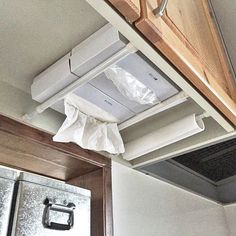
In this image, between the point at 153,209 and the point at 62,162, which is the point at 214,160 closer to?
the point at 153,209

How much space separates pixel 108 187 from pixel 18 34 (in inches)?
32.3

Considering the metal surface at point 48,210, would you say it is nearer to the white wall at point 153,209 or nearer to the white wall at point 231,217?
the white wall at point 153,209

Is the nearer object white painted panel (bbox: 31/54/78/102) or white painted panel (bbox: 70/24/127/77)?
white painted panel (bbox: 70/24/127/77)

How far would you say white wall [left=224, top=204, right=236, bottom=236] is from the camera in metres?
2.43

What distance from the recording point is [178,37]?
34.6 inches

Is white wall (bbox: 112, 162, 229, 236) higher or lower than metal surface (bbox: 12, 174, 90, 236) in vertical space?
higher

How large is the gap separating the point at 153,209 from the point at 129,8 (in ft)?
4.29

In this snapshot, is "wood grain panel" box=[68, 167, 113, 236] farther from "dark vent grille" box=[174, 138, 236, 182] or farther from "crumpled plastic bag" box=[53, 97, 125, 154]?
"dark vent grille" box=[174, 138, 236, 182]

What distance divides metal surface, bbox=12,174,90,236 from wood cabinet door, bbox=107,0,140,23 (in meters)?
0.56

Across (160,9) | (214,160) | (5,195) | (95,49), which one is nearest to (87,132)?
(95,49)

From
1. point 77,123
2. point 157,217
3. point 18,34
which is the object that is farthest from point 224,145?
point 18,34

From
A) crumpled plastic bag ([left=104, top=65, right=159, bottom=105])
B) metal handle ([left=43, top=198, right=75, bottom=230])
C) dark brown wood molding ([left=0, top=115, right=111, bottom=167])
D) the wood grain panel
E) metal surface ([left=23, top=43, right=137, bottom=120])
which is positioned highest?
crumpled plastic bag ([left=104, top=65, right=159, bottom=105])

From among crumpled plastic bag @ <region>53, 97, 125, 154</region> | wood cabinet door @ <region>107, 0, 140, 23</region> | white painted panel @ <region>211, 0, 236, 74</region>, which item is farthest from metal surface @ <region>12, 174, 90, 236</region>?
white painted panel @ <region>211, 0, 236, 74</region>

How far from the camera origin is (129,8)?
68cm
